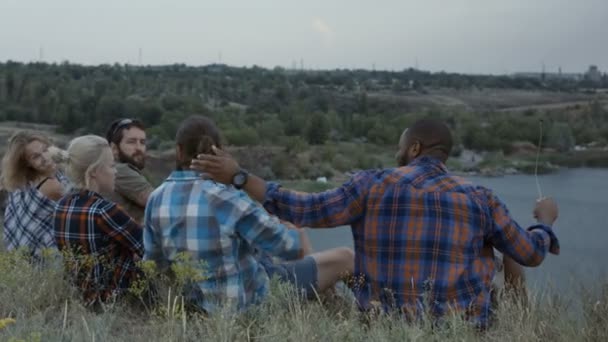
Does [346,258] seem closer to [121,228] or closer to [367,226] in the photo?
[367,226]

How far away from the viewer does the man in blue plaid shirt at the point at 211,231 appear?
2865 mm

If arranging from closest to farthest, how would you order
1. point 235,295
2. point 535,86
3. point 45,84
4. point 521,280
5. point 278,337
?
point 278,337 < point 235,295 < point 521,280 < point 45,84 < point 535,86

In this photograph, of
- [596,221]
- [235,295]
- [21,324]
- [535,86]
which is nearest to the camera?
[21,324]

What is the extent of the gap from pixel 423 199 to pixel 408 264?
0.24 meters

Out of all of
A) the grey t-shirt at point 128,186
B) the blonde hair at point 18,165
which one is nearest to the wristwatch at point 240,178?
the blonde hair at point 18,165

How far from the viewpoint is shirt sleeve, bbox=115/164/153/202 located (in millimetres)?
4258

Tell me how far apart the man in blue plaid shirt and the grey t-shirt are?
1218 mm

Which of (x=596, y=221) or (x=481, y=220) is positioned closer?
(x=481, y=220)

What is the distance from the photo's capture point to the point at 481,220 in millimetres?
2875


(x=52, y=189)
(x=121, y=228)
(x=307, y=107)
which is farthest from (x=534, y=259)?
(x=307, y=107)

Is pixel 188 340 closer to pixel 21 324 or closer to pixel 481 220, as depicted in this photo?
pixel 21 324

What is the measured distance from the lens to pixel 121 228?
3.25m

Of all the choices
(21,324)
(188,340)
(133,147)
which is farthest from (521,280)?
(133,147)

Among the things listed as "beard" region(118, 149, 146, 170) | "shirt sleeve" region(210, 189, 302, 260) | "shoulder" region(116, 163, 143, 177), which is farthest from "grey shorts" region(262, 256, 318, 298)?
"beard" region(118, 149, 146, 170)
